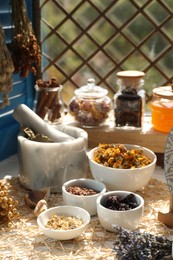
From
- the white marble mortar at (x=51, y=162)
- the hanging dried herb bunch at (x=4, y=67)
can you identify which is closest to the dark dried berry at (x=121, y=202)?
the white marble mortar at (x=51, y=162)

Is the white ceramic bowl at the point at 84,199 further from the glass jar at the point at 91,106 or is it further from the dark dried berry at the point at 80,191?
the glass jar at the point at 91,106

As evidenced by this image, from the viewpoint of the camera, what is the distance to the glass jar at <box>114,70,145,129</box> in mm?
1229

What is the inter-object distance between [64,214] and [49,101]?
398 millimetres

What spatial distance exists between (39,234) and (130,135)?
42cm

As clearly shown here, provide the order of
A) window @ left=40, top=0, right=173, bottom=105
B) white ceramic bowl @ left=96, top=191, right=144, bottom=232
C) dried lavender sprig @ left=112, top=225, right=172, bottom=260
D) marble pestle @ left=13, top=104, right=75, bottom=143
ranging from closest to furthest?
dried lavender sprig @ left=112, top=225, right=172, bottom=260 < white ceramic bowl @ left=96, top=191, right=144, bottom=232 < marble pestle @ left=13, top=104, right=75, bottom=143 < window @ left=40, top=0, right=173, bottom=105

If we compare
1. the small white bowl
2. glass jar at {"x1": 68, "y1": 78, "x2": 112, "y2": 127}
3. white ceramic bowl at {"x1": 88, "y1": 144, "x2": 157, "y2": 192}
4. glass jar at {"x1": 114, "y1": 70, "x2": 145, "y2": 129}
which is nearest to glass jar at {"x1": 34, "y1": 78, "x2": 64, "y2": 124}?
glass jar at {"x1": 68, "y1": 78, "x2": 112, "y2": 127}

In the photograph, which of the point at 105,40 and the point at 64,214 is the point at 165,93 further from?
the point at 64,214

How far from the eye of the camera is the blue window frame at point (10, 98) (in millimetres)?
1226

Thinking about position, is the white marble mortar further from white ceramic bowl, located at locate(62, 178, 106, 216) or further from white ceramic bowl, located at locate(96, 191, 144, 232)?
white ceramic bowl, located at locate(96, 191, 144, 232)

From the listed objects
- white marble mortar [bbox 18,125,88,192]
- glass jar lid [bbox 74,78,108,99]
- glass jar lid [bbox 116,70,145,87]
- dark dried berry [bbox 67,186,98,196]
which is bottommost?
dark dried berry [bbox 67,186,98,196]

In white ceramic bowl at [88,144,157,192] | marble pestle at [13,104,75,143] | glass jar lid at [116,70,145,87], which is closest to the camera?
white ceramic bowl at [88,144,157,192]

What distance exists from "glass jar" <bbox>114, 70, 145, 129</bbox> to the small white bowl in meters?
0.37

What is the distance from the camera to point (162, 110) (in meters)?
1.21

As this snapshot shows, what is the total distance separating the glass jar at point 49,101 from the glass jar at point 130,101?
15 cm
